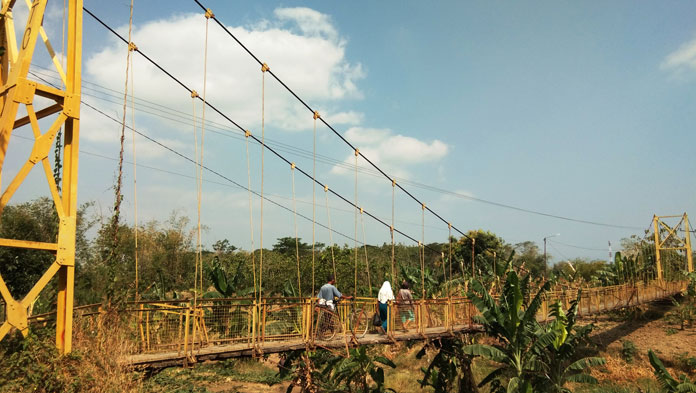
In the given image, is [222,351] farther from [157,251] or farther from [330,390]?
[157,251]

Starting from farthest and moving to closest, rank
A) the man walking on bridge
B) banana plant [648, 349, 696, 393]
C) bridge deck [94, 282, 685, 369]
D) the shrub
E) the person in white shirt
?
the shrub → banana plant [648, 349, 696, 393] → the person in white shirt → the man walking on bridge → bridge deck [94, 282, 685, 369]

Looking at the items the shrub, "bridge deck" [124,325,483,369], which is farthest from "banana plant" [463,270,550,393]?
the shrub

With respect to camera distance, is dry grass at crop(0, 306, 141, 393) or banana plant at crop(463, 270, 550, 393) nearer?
dry grass at crop(0, 306, 141, 393)

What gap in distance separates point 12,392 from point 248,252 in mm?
27383

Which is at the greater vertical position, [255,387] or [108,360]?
[108,360]

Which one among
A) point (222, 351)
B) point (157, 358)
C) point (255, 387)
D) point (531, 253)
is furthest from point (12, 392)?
point (531, 253)

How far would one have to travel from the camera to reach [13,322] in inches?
221

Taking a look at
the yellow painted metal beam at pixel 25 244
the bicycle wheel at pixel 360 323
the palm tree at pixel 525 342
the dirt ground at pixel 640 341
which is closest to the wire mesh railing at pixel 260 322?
the bicycle wheel at pixel 360 323

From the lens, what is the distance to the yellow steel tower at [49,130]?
572 cm

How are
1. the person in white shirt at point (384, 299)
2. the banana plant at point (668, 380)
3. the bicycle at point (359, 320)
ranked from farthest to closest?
the banana plant at point (668, 380), the person in white shirt at point (384, 299), the bicycle at point (359, 320)

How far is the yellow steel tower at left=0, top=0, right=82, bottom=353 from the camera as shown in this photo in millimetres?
5719

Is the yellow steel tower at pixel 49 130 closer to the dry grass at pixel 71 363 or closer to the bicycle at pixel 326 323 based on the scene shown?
the dry grass at pixel 71 363

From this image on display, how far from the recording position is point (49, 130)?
5.95 meters

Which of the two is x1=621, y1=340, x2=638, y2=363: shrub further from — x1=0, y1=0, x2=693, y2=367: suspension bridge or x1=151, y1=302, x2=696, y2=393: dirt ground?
x1=0, y1=0, x2=693, y2=367: suspension bridge
